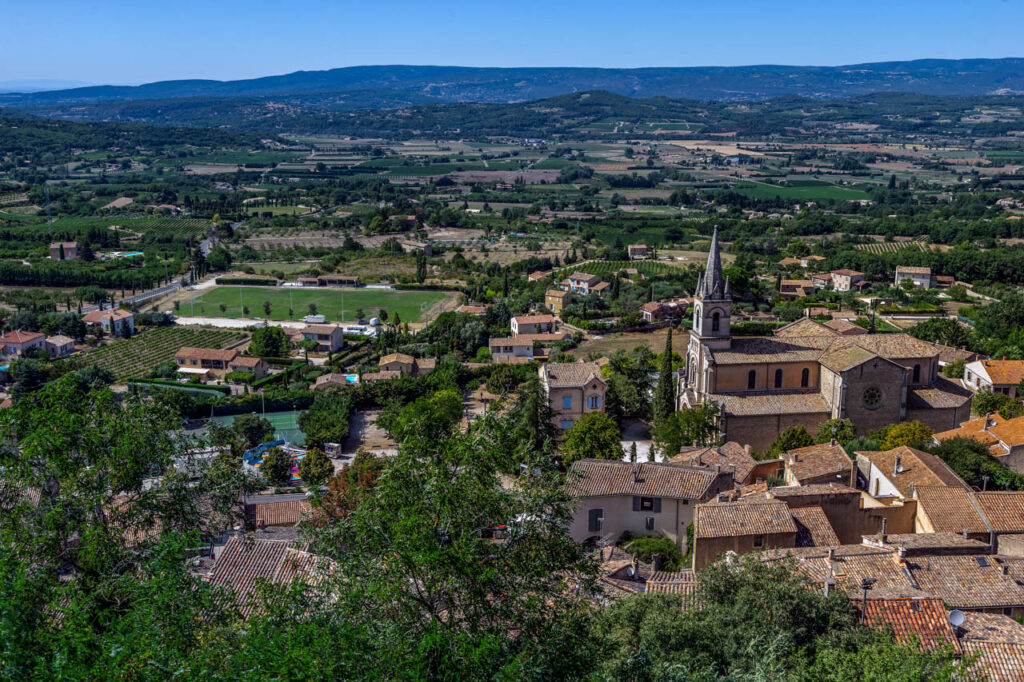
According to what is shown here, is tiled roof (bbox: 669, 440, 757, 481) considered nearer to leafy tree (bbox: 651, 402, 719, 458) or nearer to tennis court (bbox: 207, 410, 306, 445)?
leafy tree (bbox: 651, 402, 719, 458)

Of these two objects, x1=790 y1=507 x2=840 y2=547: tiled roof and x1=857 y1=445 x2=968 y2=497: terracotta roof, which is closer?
x1=790 y1=507 x2=840 y2=547: tiled roof

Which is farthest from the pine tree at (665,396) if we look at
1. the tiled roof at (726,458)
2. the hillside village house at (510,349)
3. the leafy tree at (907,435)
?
the hillside village house at (510,349)

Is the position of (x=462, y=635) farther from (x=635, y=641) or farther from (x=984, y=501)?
(x=984, y=501)

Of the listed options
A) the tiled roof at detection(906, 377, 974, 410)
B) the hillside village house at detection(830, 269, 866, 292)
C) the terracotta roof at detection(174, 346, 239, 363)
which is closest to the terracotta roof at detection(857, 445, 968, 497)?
the tiled roof at detection(906, 377, 974, 410)

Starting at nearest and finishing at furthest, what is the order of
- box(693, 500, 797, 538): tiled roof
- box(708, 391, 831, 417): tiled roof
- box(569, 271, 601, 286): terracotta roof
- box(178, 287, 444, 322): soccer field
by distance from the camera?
→ box(693, 500, 797, 538): tiled roof < box(708, 391, 831, 417): tiled roof < box(178, 287, 444, 322): soccer field < box(569, 271, 601, 286): terracotta roof

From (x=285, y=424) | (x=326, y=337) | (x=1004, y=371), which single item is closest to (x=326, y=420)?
(x=285, y=424)

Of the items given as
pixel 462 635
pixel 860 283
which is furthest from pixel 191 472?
pixel 860 283
